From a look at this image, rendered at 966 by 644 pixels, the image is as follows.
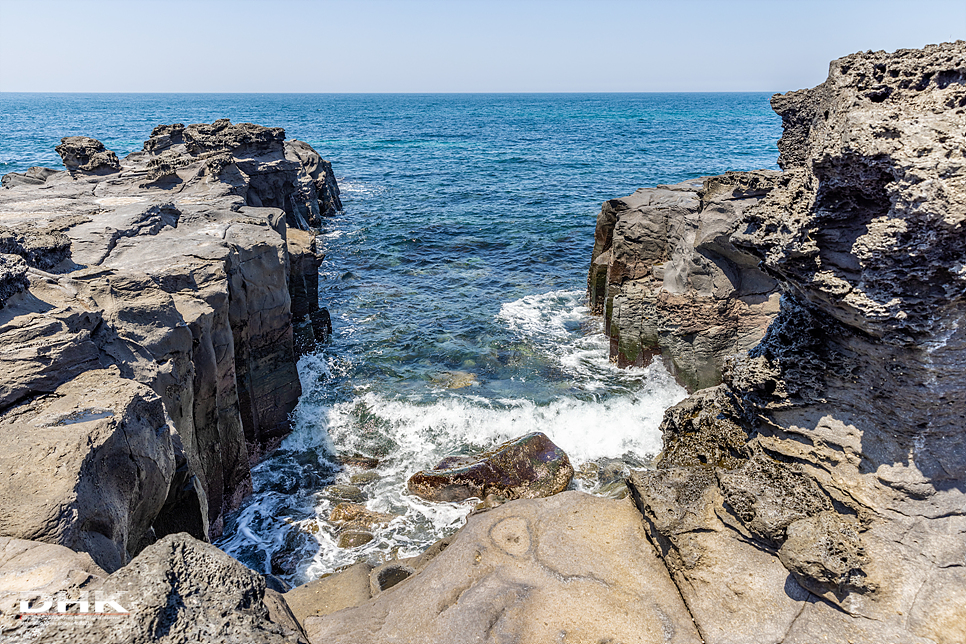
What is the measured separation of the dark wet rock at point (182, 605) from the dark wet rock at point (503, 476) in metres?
5.76

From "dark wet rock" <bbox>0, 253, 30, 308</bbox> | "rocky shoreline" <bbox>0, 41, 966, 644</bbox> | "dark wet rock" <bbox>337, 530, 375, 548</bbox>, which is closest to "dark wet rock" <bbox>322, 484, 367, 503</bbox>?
"dark wet rock" <bbox>337, 530, 375, 548</bbox>

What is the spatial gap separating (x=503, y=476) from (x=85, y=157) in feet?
51.0

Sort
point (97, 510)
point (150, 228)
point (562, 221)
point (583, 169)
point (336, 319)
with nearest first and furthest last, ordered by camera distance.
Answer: point (97, 510)
point (150, 228)
point (336, 319)
point (562, 221)
point (583, 169)

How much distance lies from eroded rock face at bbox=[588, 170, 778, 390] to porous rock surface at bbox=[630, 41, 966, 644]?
19.6 feet

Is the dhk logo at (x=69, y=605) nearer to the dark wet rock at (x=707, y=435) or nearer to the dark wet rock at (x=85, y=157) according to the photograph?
the dark wet rock at (x=707, y=435)

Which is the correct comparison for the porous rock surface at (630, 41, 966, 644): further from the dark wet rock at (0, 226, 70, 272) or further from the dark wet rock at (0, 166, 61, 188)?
the dark wet rock at (0, 166, 61, 188)

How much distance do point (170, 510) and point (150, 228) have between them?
19.6ft

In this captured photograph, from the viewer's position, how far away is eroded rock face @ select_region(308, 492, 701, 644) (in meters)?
4.33

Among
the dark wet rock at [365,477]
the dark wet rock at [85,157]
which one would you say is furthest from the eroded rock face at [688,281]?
the dark wet rock at [85,157]

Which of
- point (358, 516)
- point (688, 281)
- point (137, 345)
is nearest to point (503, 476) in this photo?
point (358, 516)

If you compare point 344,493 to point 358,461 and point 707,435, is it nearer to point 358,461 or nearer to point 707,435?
point 358,461

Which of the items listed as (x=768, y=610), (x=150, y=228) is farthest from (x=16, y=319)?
(x=768, y=610)

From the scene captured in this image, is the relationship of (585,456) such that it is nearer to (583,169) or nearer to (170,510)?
(170,510)

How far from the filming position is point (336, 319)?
1656 centimetres
